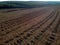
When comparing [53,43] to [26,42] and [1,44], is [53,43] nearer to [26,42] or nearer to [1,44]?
[26,42]

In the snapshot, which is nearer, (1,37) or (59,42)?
(59,42)

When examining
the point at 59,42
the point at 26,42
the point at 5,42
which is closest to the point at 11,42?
the point at 5,42

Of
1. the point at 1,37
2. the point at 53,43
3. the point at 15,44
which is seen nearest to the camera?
the point at 15,44

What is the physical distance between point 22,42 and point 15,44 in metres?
0.46

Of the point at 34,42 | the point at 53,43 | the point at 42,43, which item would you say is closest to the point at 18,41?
the point at 34,42

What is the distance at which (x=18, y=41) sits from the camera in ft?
23.4

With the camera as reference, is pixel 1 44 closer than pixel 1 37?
Yes

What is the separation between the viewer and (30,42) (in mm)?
7094

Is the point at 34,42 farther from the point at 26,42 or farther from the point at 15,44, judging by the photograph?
the point at 15,44

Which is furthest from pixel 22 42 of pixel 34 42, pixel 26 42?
pixel 34 42

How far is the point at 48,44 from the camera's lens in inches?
273

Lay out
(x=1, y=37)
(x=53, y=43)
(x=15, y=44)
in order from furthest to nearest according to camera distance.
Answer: (x=1, y=37), (x=53, y=43), (x=15, y=44)

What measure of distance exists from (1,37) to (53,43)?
3101 millimetres

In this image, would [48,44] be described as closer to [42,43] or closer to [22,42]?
[42,43]
